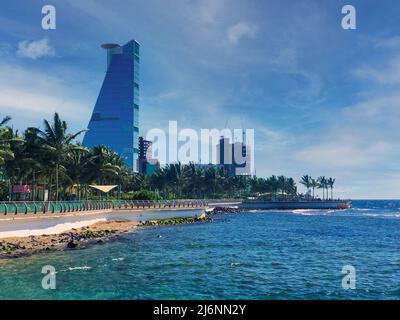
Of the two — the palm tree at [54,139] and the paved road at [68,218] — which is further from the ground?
the palm tree at [54,139]

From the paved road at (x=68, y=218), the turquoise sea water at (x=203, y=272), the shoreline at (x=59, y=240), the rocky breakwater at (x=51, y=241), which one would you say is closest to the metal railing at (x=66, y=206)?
the paved road at (x=68, y=218)

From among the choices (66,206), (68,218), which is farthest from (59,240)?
(66,206)

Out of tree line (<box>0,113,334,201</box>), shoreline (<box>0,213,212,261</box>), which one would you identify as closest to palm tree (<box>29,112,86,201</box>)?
tree line (<box>0,113,334,201</box>)

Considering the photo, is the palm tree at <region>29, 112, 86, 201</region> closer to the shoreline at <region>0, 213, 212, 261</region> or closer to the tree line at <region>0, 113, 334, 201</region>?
the tree line at <region>0, 113, 334, 201</region>

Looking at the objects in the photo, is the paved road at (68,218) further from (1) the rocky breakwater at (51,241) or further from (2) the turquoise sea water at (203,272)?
(2) the turquoise sea water at (203,272)

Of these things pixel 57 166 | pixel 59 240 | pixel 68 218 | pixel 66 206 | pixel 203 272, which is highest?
pixel 57 166

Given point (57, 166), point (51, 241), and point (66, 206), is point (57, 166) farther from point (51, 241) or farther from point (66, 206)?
point (51, 241)

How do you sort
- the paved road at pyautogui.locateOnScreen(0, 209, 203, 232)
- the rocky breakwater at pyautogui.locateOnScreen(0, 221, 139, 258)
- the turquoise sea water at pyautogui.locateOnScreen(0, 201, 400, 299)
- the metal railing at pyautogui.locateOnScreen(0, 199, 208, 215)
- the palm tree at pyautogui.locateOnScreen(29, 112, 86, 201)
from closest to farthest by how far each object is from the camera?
the turquoise sea water at pyautogui.locateOnScreen(0, 201, 400, 299) → the rocky breakwater at pyautogui.locateOnScreen(0, 221, 139, 258) → the paved road at pyautogui.locateOnScreen(0, 209, 203, 232) → the metal railing at pyautogui.locateOnScreen(0, 199, 208, 215) → the palm tree at pyautogui.locateOnScreen(29, 112, 86, 201)

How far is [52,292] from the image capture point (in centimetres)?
2259

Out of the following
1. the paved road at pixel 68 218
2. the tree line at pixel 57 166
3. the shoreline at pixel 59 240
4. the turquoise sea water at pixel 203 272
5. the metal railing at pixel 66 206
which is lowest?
the turquoise sea water at pixel 203 272

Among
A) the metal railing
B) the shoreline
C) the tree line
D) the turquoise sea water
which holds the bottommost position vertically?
the turquoise sea water

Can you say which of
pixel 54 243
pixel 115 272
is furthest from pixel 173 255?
pixel 54 243
